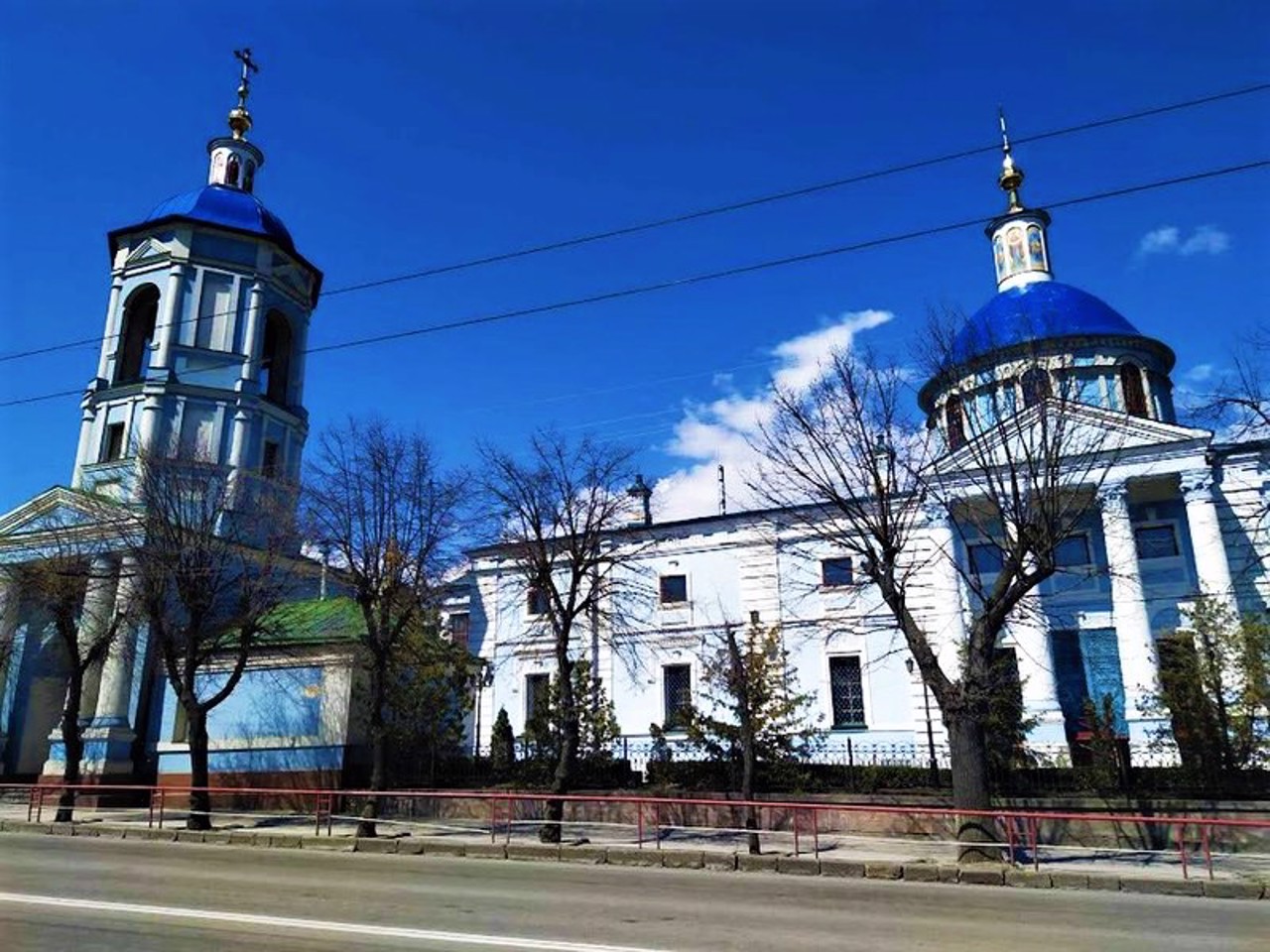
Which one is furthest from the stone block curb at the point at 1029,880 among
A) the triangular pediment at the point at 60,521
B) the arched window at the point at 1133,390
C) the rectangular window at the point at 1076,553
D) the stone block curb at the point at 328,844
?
the arched window at the point at 1133,390

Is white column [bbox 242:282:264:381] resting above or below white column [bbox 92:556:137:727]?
above

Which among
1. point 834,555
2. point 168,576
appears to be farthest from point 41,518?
point 834,555

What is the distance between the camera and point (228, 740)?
82.9 ft

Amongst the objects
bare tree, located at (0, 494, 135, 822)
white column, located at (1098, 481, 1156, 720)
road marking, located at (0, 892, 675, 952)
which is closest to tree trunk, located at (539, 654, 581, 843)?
road marking, located at (0, 892, 675, 952)

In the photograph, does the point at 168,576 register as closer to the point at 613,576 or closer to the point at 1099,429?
the point at 613,576

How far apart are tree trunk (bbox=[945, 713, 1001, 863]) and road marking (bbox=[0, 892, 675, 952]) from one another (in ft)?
31.1

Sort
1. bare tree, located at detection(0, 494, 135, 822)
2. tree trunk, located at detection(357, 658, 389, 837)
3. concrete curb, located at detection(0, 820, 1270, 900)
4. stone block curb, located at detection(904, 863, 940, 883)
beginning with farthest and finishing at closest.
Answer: bare tree, located at detection(0, 494, 135, 822) → tree trunk, located at detection(357, 658, 389, 837) → stone block curb, located at detection(904, 863, 940, 883) → concrete curb, located at detection(0, 820, 1270, 900)

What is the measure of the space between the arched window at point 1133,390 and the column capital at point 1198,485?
6.71 meters

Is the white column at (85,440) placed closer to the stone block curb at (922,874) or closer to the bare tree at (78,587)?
the bare tree at (78,587)

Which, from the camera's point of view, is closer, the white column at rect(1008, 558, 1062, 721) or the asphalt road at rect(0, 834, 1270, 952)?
the asphalt road at rect(0, 834, 1270, 952)

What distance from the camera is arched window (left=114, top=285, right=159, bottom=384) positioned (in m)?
33.4

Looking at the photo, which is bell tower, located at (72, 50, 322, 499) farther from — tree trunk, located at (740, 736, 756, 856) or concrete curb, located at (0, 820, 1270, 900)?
tree trunk, located at (740, 736, 756, 856)

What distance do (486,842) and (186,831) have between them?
713 centimetres

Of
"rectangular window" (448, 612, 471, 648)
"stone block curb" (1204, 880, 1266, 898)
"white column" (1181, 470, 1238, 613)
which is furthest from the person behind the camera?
"rectangular window" (448, 612, 471, 648)
